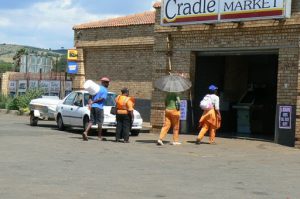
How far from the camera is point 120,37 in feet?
81.7

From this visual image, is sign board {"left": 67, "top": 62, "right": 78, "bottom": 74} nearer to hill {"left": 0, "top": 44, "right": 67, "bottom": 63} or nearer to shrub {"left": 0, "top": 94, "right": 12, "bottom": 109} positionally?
shrub {"left": 0, "top": 94, "right": 12, "bottom": 109}

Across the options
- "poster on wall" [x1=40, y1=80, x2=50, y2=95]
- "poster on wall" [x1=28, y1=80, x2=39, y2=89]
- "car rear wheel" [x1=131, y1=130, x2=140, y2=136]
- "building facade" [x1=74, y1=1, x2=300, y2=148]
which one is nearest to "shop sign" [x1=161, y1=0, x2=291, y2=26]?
"building facade" [x1=74, y1=1, x2=300, y2=148]

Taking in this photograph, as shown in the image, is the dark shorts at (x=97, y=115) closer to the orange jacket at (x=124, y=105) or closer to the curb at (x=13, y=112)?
the orange jacket at (x=124, y=105)

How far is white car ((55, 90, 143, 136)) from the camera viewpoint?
1819cm

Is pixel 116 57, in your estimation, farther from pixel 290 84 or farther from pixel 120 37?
pixel 290 84

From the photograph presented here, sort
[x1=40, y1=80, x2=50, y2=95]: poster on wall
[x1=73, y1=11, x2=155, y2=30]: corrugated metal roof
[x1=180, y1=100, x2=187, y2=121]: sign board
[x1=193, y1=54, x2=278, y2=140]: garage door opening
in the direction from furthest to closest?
[x1=40, y1=80, x2=50, y2=95]: poster on wall → [x1=73, y1=11, x2=155, y2=30]: corrugated metal roof → [x1=193, y1=54, x2=278, y2=140]: garage door opening → [x1=180, y1=100, x2=187, y2=121]: sign board

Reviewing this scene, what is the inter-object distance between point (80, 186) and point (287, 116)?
9.42 meters

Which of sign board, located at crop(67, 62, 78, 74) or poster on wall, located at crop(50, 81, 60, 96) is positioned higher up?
sign board, located at crop(67, 62, 78, 74)

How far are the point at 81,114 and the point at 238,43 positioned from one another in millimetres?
5566

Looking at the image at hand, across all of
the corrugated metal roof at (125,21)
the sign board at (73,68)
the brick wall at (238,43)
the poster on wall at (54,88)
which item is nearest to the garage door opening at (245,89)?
the brick wall at (238,43)

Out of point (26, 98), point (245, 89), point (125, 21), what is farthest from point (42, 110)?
point (26, 98)

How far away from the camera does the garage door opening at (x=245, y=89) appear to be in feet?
67.8

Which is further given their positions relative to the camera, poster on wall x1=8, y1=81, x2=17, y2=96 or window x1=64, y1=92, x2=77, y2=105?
poster on wall x1=8, y1=81, x2=17, y2=96

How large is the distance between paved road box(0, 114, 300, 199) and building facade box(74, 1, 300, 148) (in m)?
2.37
